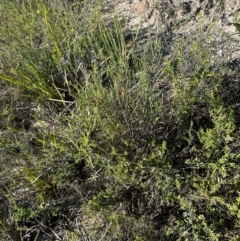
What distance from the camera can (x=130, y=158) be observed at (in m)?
1.95

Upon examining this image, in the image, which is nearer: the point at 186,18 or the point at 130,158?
the point at 130,158

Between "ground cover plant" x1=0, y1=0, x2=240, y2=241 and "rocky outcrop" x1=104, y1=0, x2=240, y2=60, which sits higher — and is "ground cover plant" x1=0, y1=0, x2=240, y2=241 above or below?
below

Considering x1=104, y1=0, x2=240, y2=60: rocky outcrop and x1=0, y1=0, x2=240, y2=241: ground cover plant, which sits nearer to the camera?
x1=0, y1=0, x2=240, y2=241: ground cover plant

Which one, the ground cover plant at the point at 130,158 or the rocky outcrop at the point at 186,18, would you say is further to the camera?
the rocky outcrop at the point at 186,18

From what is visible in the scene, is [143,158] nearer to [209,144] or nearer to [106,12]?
[209,144]

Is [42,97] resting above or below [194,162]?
above

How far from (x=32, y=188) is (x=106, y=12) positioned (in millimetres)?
1456

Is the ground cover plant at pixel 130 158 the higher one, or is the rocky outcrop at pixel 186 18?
the rocky outcrop at pixel 186 18

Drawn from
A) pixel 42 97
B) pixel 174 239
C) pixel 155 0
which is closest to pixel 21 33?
pixel 42 97

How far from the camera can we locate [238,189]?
5.70 ft

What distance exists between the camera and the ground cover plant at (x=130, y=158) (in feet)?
5.73

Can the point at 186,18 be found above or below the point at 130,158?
above

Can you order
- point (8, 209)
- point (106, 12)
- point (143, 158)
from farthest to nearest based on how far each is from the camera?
point (106, 12), point (8, 209), point (143, 158)

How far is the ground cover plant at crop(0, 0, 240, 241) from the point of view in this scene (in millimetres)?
1746
